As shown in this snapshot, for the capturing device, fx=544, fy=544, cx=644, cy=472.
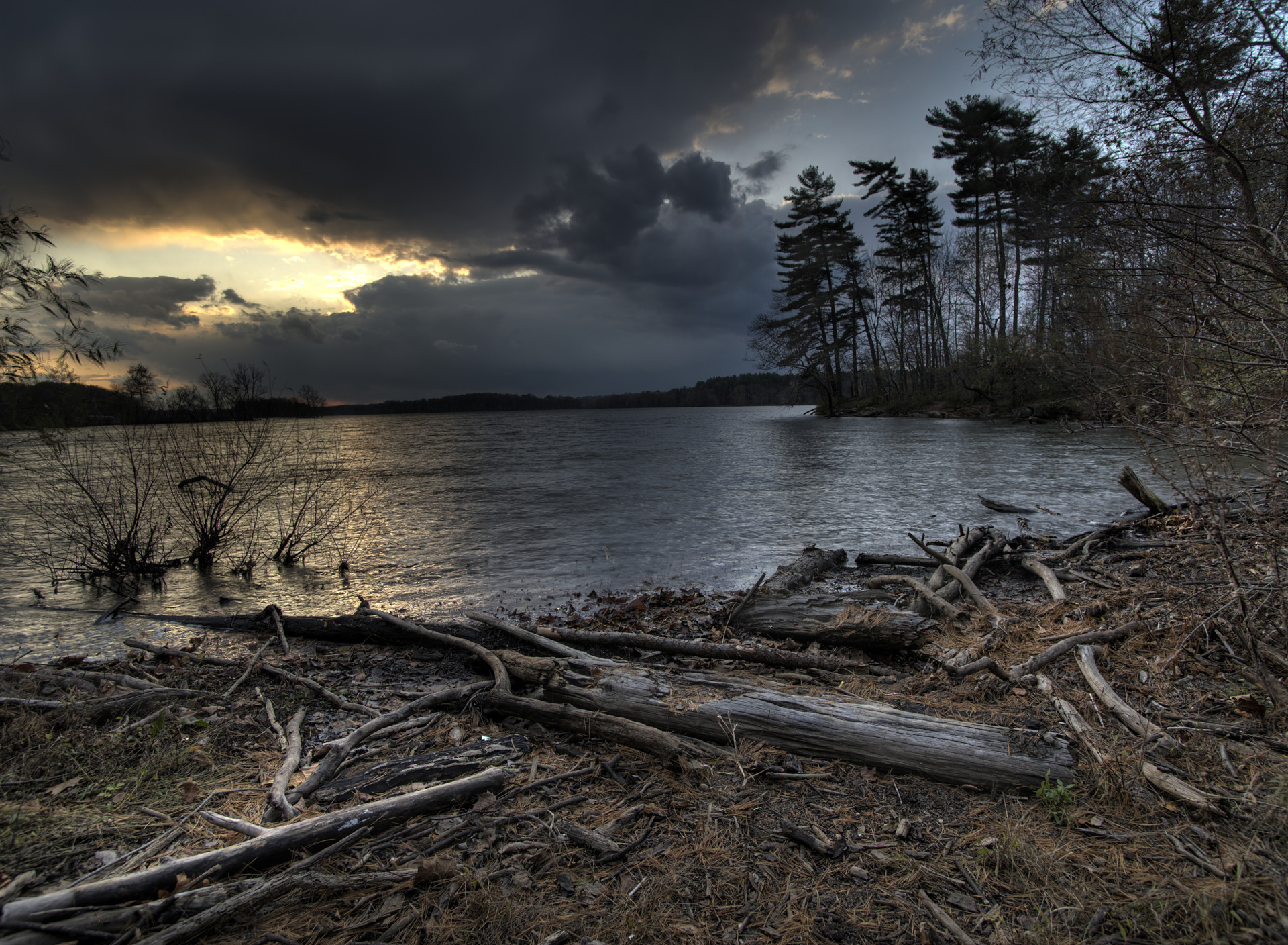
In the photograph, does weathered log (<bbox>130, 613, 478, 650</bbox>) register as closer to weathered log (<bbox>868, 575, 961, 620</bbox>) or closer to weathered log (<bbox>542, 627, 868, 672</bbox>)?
weathered log (<bbox>542, 627, 868, 672</bbox>)

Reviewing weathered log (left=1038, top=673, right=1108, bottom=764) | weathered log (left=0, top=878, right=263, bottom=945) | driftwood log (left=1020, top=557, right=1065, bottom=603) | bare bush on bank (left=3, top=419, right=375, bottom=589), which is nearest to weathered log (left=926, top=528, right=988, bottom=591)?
driftwood log (left=1020, top=557, right=1065, bottom=603)

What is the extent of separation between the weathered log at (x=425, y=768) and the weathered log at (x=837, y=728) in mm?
660

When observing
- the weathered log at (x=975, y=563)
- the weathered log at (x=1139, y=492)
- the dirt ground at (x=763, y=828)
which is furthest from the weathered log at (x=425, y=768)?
the weathered log at (x=1139, y=492)

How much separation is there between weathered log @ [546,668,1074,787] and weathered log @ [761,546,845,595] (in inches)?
113

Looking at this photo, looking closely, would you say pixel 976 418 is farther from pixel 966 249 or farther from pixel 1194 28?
pixel 1194 28

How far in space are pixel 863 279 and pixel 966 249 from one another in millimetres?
12729

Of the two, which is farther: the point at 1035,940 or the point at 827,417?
the point at 827,417

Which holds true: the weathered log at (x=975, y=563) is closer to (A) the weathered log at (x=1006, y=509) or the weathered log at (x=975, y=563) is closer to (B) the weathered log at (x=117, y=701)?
(A) the weathered log at (x=1006, y=509)

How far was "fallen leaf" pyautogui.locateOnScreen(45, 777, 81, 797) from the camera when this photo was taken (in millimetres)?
2949

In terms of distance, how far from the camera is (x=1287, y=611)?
3557 mm

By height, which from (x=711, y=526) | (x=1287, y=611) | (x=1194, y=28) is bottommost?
(x=711, y=526)

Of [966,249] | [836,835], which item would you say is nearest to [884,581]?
[836,835]

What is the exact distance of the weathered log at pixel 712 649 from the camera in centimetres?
470

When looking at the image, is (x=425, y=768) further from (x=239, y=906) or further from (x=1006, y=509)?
(x=1006, y=509)
